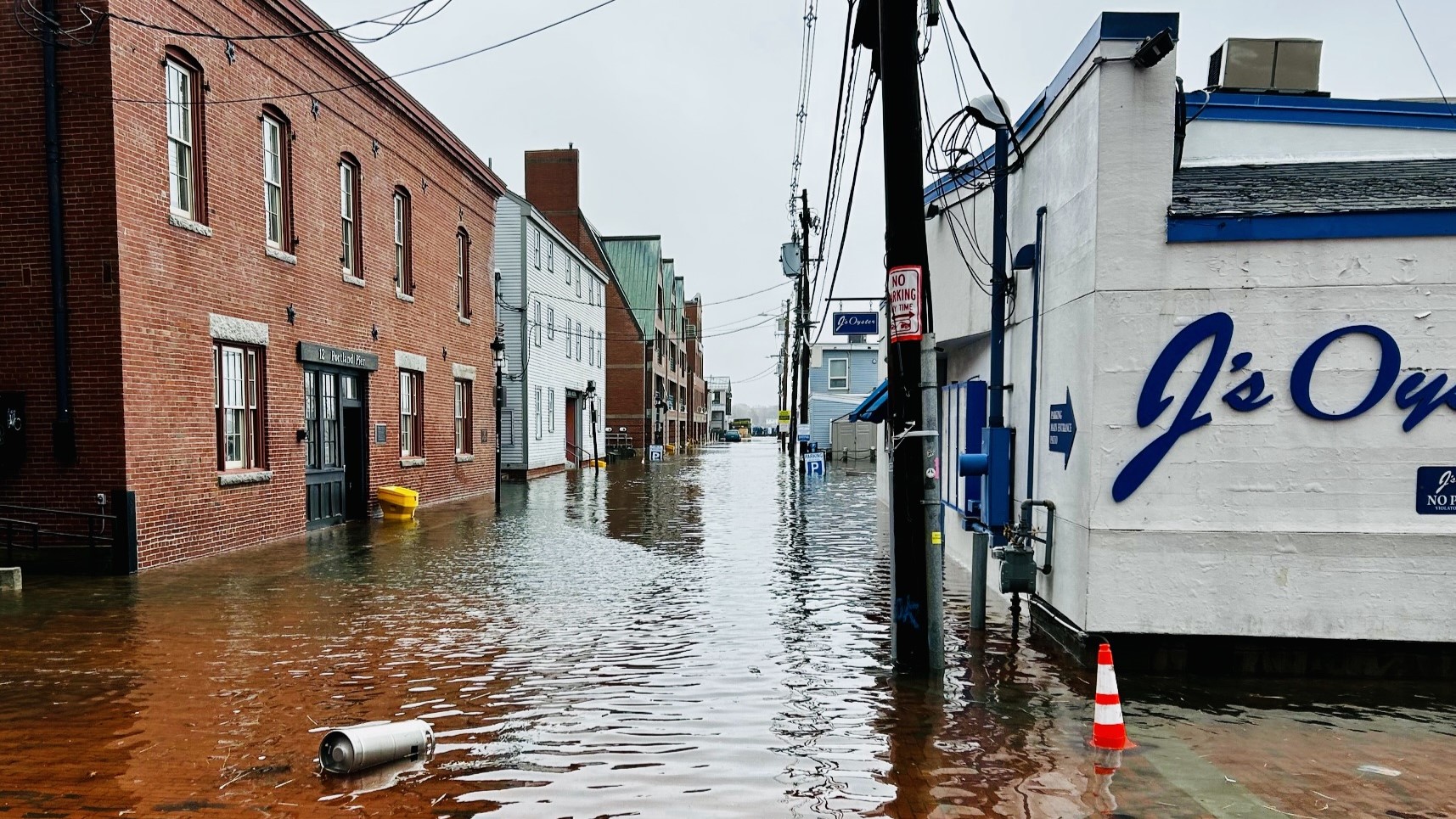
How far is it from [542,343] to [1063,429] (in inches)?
1096

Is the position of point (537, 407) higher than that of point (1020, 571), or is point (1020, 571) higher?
point (537, 407)

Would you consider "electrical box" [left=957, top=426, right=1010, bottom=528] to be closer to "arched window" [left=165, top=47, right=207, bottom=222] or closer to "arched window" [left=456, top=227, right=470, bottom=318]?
"arched window" [left=165, top=47, right=207, bottom=222]

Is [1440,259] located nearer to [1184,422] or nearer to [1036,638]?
[1184,422]

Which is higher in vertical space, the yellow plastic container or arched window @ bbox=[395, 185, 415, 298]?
arched window @ bbox=[395, 185, 415, 298]

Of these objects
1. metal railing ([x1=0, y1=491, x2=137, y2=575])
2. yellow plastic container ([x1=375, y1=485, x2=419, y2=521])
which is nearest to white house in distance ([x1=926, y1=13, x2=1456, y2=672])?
metal railing ([x1=0, y1=491, x2=137, y2=575])

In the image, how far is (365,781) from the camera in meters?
4.87

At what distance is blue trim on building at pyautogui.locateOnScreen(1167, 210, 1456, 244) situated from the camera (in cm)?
681

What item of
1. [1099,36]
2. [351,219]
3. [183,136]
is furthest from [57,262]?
[1099,36]

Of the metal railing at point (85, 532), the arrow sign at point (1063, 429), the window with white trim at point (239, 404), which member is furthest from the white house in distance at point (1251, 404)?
Result: the window with white trim at point (239, 404)

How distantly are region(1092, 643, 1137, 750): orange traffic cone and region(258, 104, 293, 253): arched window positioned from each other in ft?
46.2

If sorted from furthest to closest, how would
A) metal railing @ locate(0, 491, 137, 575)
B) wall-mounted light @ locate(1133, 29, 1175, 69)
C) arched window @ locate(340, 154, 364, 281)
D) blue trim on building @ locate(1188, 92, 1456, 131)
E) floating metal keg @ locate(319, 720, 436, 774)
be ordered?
arched window @ locate(340, 154, 364, 281), metal railing @ locate(0, 491, 137, 575), blue trim on building @ locate(1188, 92, 1456, 131), wall-mounted light @ locate(1133, 29, 1175, 69), floating metal keg @ locate(319, 720, 436, 774)

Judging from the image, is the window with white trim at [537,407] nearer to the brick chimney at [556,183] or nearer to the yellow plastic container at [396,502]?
the yellow plastic container at [396,502]

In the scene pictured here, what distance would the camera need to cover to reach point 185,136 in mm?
12672

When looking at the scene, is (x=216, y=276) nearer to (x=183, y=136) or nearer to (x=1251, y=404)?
(x=183, y=136)
